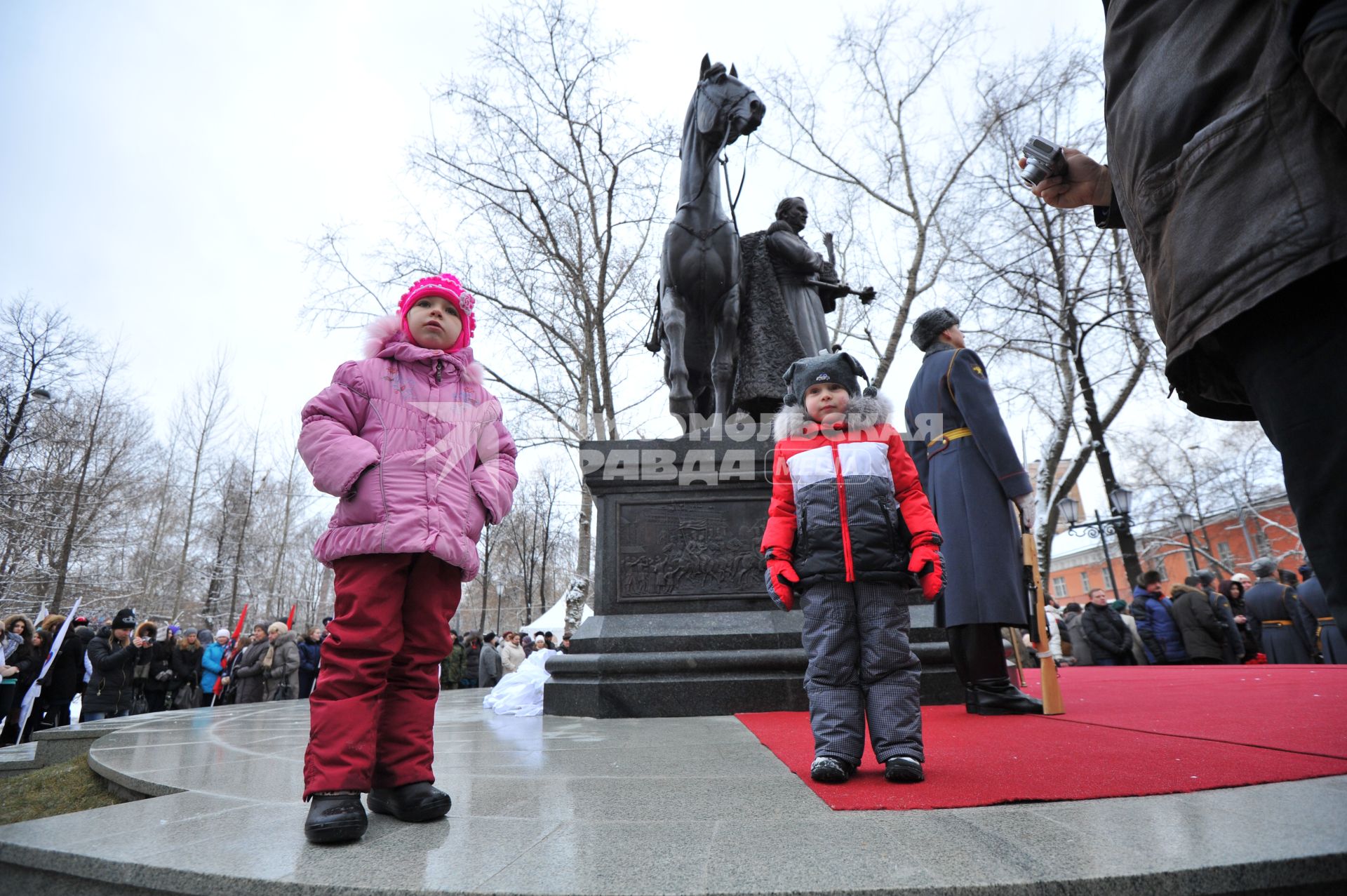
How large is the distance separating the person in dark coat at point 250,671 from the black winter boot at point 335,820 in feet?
37.9

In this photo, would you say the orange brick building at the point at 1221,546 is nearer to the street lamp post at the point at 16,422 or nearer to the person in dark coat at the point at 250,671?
the person in dark coat at the point at 250,671

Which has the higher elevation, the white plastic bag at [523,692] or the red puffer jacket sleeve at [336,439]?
the red puffer jacket sleeve at [336,439]

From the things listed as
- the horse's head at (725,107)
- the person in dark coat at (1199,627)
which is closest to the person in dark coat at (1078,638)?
the person in dark coat at (1199,627)

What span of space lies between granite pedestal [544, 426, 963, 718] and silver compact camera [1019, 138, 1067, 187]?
11.5ft

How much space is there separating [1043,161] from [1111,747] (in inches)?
82.0

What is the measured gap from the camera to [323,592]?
40125 millimetres

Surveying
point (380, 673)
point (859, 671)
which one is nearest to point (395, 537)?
point (380, 673)

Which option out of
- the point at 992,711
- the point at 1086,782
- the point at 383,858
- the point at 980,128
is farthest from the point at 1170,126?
the point at 980,128

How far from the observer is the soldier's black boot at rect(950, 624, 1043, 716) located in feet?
13.1

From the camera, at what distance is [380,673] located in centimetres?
220

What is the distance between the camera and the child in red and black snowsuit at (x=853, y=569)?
8.04 ft

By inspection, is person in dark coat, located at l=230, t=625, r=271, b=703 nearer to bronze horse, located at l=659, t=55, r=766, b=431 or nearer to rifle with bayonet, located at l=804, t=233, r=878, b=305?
bronze horse, located at l=659, t=55, r=766, b=431

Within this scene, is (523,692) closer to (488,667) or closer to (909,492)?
(909,492)

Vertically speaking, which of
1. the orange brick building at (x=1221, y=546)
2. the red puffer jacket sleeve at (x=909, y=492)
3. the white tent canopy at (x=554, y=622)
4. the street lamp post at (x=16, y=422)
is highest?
the street lamp post at (x=16, y=422)
